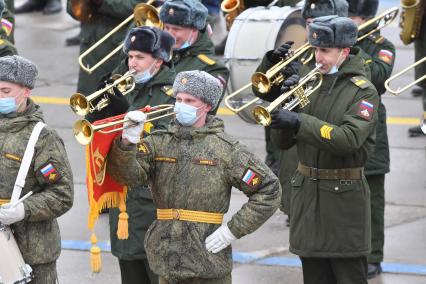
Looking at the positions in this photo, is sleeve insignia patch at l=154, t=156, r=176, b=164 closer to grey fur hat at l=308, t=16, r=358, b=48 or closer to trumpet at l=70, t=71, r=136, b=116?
trumpet at l=70, t=71, r=136, b=116

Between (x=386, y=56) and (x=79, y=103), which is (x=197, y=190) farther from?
(x=386, y=56)

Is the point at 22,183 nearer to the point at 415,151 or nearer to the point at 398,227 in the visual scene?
the point at 398,227

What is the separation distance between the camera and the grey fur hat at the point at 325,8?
862 centimetres

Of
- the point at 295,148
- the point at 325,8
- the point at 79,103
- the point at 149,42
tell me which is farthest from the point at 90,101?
the point at 325,8

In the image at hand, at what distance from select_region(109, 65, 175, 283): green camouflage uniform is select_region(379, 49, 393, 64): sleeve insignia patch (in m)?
1.85

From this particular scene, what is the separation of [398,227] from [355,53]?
264 centimetres

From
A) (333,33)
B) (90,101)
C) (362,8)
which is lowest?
(362,8)

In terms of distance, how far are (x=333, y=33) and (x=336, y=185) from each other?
0.94 m

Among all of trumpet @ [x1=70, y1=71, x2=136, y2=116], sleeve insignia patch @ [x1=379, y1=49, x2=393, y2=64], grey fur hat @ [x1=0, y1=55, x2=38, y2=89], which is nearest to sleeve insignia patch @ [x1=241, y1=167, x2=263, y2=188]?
trumpet @ [x1=70, y1=71, x2=136, y2=116]

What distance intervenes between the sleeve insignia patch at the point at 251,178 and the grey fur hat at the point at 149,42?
4.99ft

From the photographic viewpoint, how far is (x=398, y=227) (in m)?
10.2

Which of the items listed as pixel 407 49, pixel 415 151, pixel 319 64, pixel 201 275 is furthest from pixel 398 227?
pixel 407 49

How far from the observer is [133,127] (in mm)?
6570

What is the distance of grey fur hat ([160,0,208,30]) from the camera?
871 cm
